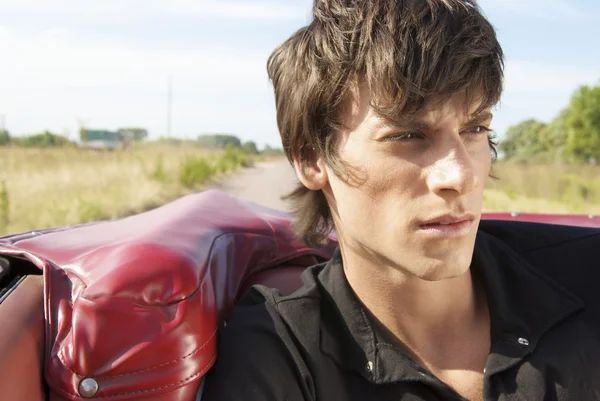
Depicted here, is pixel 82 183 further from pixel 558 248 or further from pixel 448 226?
pixel 448 226

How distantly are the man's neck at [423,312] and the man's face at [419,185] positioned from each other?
0.19ft

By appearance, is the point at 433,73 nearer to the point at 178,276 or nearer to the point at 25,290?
the point at 178,276

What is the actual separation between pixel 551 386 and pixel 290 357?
604mm

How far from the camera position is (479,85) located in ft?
5.42

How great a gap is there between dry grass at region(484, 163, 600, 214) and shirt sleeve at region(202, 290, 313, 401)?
46.0ft

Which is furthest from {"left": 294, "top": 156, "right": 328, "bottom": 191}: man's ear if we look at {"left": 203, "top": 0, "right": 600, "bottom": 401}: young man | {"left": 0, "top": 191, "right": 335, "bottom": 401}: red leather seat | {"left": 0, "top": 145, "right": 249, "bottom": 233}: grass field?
{"left": 0, "top": 145, "right": 249, "bottom": 233}: grass field

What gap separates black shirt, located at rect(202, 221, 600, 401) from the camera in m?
1.48

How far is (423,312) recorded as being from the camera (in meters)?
1.72

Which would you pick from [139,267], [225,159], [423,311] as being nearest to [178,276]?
[139,267]

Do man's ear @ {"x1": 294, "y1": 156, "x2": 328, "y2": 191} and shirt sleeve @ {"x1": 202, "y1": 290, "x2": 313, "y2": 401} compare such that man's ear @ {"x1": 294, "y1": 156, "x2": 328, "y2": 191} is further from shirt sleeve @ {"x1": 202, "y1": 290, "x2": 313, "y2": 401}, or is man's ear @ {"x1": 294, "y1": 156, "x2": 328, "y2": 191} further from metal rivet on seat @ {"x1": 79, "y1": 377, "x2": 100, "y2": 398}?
metal rivet on seat @ {"x1": 79, "y1": 377, "x2": 100, "y2": 398}

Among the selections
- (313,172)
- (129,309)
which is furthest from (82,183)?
(129,309)

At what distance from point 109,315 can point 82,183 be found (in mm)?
14042

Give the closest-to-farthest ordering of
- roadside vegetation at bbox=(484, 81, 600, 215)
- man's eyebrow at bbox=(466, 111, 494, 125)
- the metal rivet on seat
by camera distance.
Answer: the metal rivet on seat → man's eyebrow at bbox=(466, 111, 494, 125) → roadside vegetation at bbox=(484, 81, 600, 215)

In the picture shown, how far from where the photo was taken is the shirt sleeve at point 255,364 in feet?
4.64
